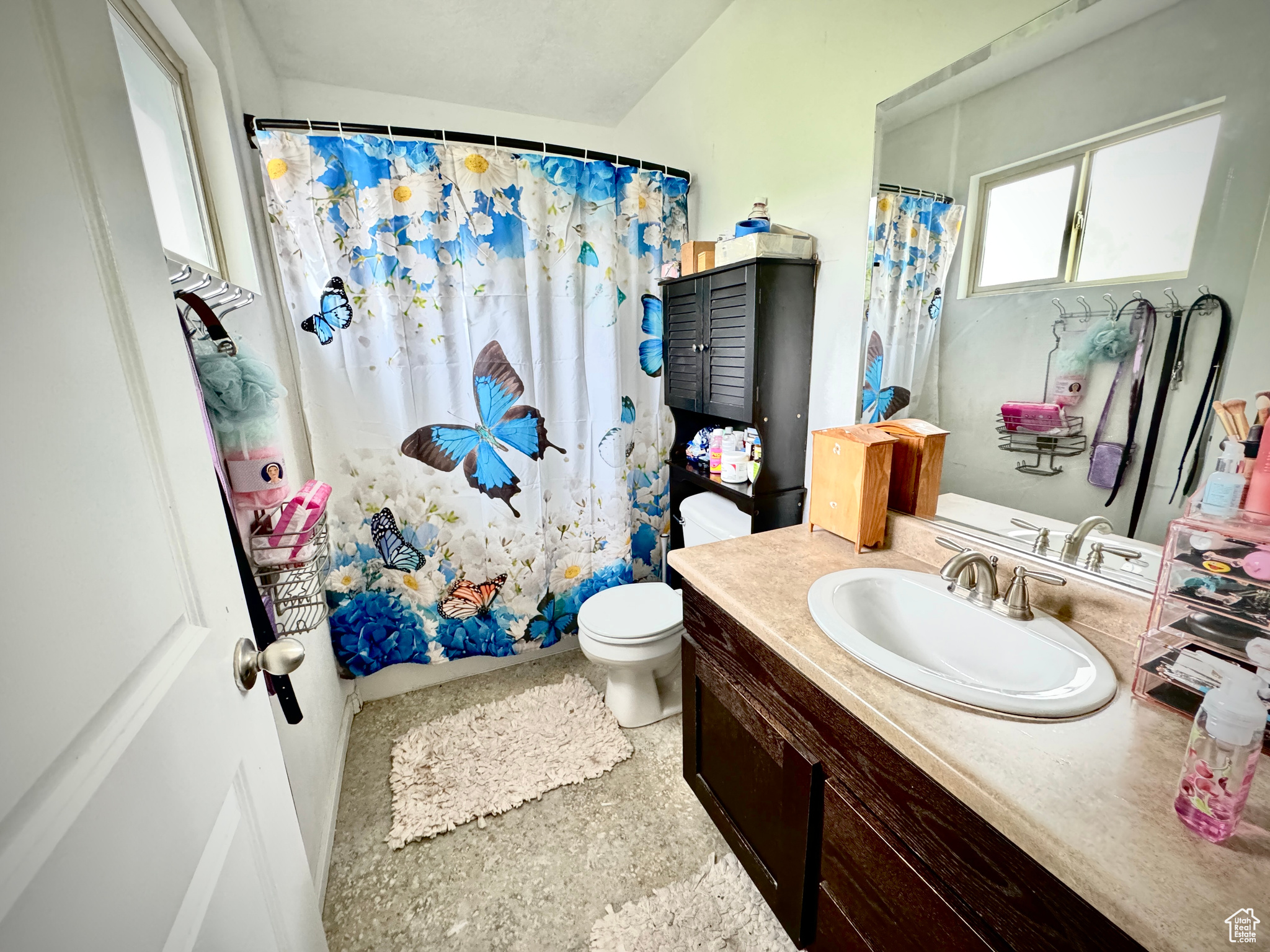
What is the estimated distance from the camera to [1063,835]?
0.54m

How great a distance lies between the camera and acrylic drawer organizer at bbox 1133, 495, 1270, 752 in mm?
691

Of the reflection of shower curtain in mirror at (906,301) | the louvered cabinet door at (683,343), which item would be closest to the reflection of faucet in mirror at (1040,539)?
the reflection of shower curtain in mirror at (906,301)

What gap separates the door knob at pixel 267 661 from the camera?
2.09 ft

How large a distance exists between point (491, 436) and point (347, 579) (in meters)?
0.75

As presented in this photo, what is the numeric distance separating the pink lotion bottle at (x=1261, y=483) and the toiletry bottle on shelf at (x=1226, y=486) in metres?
0.01

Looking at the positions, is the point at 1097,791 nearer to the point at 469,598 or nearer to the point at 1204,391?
the point at 1204,391

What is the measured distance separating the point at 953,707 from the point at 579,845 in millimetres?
1167

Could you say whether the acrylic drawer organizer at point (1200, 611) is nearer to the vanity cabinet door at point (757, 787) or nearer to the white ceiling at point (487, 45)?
the vanity cabinet door at point (757, 787)

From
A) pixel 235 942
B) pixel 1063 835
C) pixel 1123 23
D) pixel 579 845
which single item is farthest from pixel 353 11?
pixel 579 845

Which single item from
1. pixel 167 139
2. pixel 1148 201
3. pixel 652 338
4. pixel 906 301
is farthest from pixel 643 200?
pixel 1148 201

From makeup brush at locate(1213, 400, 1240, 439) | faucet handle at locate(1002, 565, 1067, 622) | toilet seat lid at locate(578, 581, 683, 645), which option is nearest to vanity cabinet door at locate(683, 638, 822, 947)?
toilet seat lid at locate(578, 581, 683, 645)

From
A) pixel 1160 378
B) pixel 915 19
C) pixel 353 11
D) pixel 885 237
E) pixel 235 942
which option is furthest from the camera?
pixel 353 11

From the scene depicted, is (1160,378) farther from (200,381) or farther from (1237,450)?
(200,381)

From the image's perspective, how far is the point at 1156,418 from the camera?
84 centimetres
